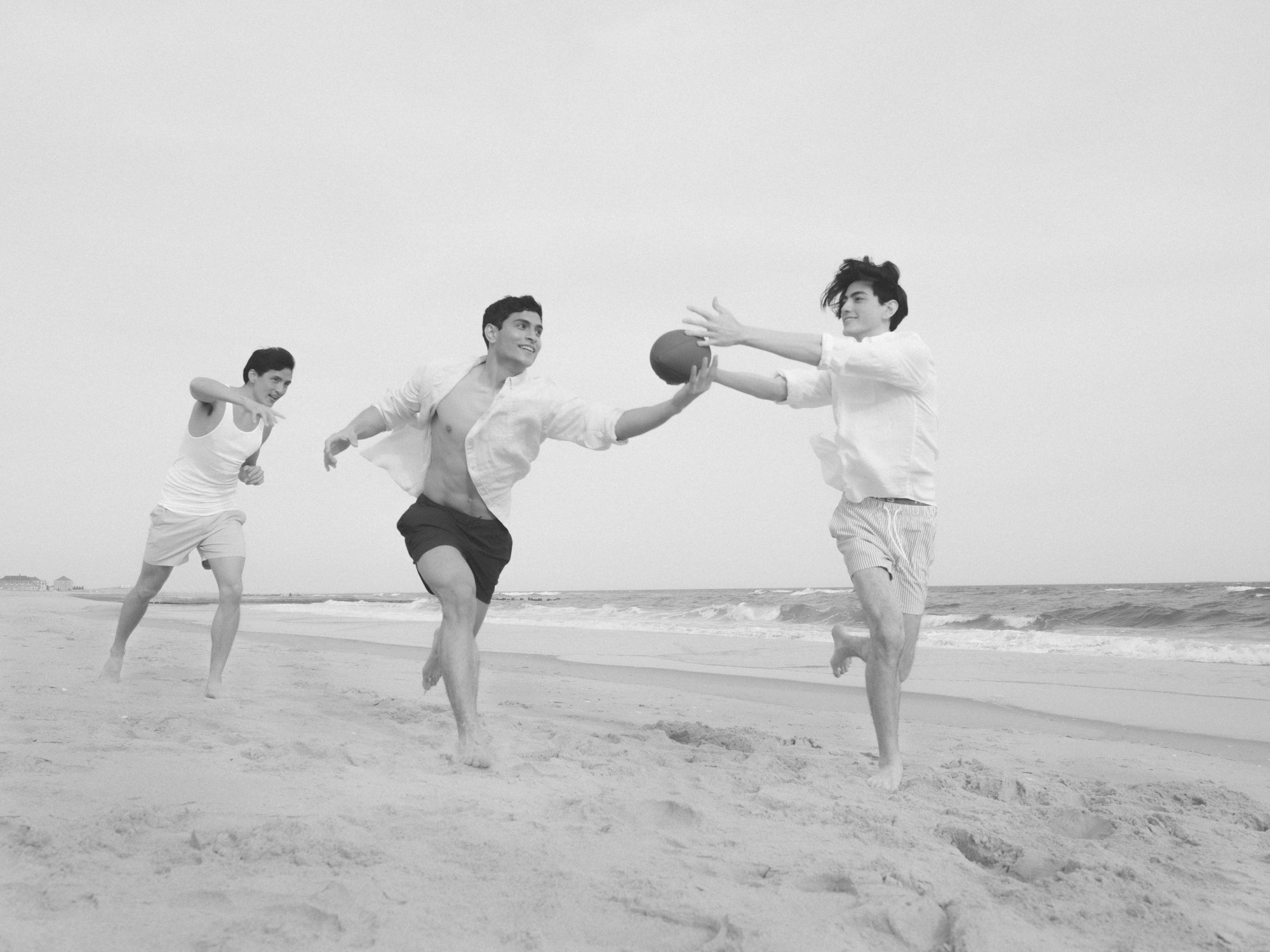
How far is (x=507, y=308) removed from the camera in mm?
4375

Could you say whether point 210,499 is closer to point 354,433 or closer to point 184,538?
point 184,538

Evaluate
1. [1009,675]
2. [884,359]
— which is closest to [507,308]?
[884,359]

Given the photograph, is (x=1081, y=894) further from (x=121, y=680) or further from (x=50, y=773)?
(x=121, y=680)

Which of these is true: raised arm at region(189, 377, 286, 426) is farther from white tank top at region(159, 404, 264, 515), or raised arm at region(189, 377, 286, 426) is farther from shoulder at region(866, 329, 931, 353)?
shoulder at region(866, 329, 931, 353)

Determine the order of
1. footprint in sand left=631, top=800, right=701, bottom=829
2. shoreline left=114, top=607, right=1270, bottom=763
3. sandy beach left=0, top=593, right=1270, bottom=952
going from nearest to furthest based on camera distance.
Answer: sandy beach left=0, top=593, right=1270, bottom=952 < footprint in sand left=631, top=800, right=701, bottom=829 < shoreline left=114, top=607, right=1270, bottom=763

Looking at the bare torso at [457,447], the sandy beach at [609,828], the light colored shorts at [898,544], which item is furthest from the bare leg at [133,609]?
the light colored shorts at [898,544]

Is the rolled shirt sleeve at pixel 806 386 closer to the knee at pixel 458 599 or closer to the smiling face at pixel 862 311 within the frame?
the smiling face at pixel 862 311

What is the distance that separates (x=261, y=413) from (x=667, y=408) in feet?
8.06

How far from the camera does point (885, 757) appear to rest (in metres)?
3.71

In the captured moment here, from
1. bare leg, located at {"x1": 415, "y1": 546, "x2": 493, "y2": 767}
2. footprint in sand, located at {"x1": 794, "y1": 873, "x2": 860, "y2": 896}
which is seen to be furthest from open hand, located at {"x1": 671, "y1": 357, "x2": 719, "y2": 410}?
footprint in sand, located at {"x1": 794, "y1": 873, "x2": 860, "y2": 896}

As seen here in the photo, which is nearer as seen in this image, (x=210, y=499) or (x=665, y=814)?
(x=665, y=814)

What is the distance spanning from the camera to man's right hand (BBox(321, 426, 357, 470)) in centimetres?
436

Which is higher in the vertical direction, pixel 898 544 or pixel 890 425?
pixel 890 425

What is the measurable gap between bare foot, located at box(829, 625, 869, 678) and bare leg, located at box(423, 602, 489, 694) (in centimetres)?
173
